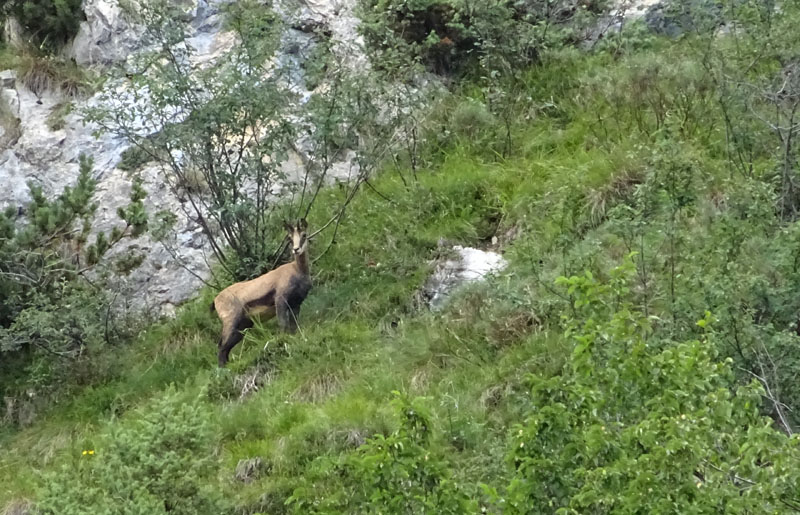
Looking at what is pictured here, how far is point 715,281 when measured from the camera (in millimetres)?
6031

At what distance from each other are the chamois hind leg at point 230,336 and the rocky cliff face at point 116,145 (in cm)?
98

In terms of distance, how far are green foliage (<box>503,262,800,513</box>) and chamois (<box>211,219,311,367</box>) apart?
4836 millimetres

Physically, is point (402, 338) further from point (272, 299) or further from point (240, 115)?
point (240, 115)

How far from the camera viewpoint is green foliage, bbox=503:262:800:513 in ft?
11.3

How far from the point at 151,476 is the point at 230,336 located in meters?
3.18

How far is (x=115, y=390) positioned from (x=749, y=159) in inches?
245

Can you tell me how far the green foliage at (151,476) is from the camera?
221 inches

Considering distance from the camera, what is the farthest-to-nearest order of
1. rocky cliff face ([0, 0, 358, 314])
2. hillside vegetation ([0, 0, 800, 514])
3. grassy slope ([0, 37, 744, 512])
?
rocky cliff face ([0, 0, 358, 314]) → grassy slope ([0, 37, 744, 512]) → hillside vegetation ([0, 0, 800, 514])

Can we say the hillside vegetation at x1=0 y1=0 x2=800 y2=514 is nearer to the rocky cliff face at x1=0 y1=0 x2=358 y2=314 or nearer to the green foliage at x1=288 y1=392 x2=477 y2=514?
the green foliage at x1=288 y1=392 x2=477 y2=514

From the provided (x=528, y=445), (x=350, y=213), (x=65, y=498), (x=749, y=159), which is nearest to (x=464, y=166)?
(x=350, y=213)

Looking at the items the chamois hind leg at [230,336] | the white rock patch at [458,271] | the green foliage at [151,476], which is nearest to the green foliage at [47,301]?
the chamois hind leg at [230,336]

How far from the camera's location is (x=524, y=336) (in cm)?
795

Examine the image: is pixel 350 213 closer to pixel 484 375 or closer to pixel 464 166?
pixel 464 166

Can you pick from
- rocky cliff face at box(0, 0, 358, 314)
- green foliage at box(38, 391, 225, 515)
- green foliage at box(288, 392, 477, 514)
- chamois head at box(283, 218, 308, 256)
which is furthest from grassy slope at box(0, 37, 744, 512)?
green foliage at box(288, 392, 477, 514)
